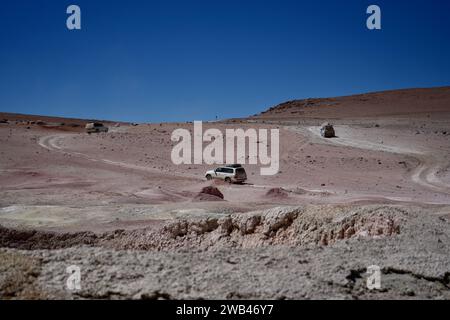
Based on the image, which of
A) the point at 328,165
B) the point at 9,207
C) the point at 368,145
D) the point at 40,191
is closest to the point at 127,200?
the point at 9,207

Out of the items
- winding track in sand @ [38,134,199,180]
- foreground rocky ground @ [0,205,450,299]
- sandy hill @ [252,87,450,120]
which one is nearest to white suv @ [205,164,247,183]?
winding track in sand @ [38,134,199,180]

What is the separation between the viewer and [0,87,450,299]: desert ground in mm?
5477

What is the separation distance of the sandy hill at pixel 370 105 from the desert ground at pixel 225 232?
43.1m

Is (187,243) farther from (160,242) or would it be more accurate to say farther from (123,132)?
(123,132)

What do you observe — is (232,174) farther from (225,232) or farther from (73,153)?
(225,232)

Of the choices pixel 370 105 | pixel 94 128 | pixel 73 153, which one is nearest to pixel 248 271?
pixel 73 153

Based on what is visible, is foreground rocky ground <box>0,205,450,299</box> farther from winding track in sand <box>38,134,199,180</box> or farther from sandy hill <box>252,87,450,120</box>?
sandy hill <box>252,87,450,120</box>

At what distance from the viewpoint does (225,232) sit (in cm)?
1152

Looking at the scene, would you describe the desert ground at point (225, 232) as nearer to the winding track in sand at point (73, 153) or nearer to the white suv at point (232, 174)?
the winding track in sand at point (73, 153)

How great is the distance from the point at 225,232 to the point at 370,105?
85.5 metres

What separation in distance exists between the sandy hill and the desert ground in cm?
4310

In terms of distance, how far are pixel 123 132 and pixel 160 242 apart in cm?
4707

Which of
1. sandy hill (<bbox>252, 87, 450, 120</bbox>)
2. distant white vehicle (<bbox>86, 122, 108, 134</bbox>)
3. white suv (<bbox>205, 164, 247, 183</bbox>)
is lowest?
white suv (<bbox>205, 164, 247, 183</bbox>)

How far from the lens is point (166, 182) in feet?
103
